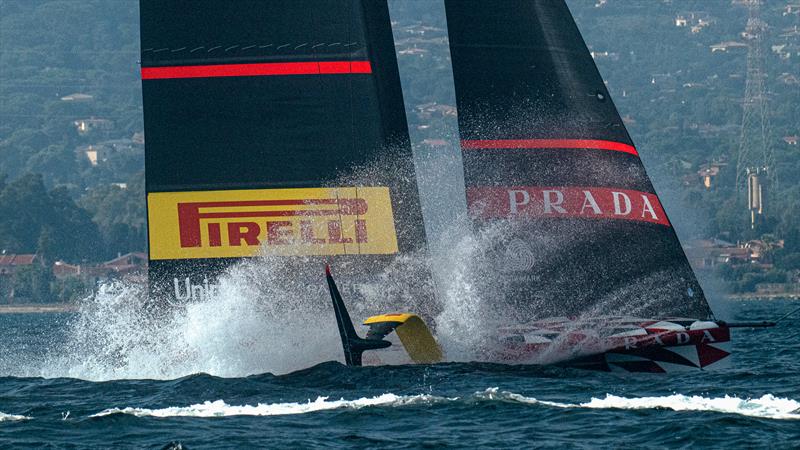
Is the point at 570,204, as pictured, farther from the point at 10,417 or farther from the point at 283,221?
the point at 10,417

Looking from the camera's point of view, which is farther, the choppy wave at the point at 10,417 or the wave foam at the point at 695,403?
the choppy wave at the point at 10,417

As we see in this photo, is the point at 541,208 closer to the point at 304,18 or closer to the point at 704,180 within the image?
the point at 304,18

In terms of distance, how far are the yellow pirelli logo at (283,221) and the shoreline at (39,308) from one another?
69504 mm

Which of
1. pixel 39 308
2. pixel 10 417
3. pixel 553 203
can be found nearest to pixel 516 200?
pixel 553 203

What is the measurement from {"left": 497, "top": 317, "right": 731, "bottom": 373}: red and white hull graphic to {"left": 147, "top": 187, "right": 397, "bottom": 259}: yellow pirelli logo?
6.48 feet

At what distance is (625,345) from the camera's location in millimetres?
18344

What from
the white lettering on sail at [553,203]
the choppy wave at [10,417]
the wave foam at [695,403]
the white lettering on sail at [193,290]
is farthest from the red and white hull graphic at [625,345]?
the choppy wave at [10,417]

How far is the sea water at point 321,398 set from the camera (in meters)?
14.5

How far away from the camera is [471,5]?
1956cm

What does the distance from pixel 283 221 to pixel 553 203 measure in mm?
3161

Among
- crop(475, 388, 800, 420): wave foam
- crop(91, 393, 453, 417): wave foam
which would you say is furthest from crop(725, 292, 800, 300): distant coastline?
crop(91, 393, 453, 417): wave foam

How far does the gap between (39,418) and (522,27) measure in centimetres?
736

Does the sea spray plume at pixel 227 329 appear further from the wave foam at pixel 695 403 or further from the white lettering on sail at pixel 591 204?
the white lettering on sail at pixel 591 204

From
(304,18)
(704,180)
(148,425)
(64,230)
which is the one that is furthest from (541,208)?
(704,180)
